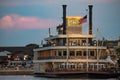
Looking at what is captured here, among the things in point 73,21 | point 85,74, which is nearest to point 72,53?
point 73,21

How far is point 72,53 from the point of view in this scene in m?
114

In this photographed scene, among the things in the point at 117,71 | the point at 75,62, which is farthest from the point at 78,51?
the point at 117,71

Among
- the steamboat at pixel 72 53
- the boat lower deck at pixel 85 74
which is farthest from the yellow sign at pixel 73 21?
the boat lower deck at pixel 85 74

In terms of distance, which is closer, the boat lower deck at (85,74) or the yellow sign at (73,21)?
the boat lower deck at (85,74)

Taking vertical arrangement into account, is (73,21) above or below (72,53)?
above

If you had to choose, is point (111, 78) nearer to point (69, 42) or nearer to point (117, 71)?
point (117, 71)

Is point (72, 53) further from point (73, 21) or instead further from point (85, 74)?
point (85, 74)

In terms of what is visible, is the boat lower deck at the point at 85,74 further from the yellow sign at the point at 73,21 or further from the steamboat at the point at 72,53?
the yellow sign at the point at 73,21

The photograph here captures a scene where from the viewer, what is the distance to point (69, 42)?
11694 centimetres

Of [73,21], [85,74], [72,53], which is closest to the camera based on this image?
[85,74]

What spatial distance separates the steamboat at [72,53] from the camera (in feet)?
362

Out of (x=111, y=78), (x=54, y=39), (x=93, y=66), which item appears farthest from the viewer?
(x=54, y=39)

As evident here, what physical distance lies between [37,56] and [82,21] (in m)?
16.8

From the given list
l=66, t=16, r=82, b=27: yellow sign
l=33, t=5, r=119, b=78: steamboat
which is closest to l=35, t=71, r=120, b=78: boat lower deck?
l=33, t=5, r=119, b=78: steamboat
